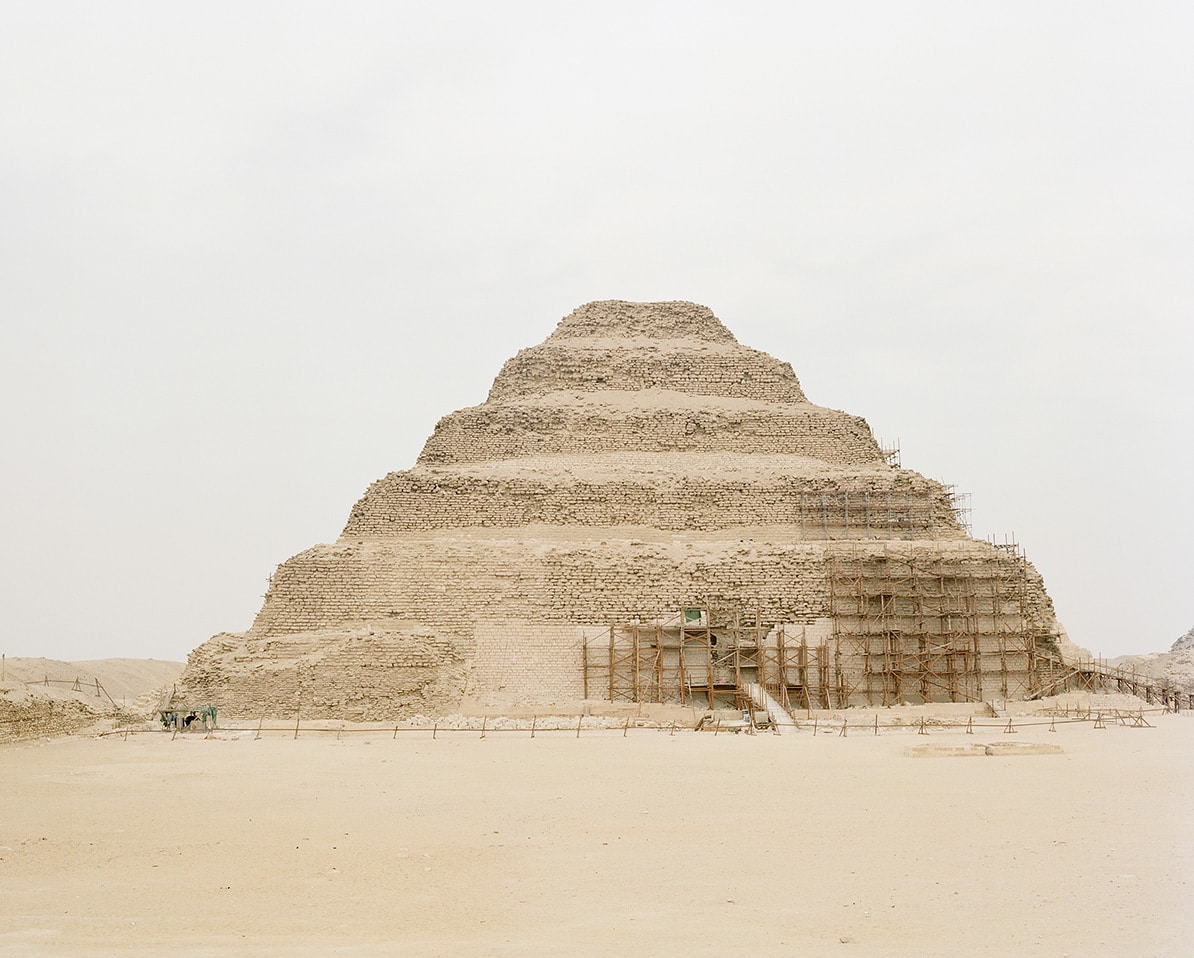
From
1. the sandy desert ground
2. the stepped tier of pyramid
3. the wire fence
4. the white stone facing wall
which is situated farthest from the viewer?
the stepped tier of pyramid


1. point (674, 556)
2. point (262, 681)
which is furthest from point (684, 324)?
point (262, 681)

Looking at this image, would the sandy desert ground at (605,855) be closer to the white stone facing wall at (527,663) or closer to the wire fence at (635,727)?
the wire fence at (635,727)

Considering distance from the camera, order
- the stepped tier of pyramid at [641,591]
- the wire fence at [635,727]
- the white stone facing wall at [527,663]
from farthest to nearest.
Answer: the stepped tier of pyramid at [641,591] < the white stone facing wall at [527,663] < the wire fence at [635,727]

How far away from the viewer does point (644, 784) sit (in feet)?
50.0

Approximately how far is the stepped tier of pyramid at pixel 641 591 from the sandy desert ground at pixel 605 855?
30.6ft

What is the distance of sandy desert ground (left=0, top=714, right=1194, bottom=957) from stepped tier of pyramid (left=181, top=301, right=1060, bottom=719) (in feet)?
30.6

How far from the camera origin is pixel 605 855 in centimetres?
1058

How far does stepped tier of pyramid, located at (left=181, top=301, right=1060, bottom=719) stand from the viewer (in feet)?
91.4

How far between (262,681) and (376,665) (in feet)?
8.69

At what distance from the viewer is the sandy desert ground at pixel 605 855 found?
7.88m

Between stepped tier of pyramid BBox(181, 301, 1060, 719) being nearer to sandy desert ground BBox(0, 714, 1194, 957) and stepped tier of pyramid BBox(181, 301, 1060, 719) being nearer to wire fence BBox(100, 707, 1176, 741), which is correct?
wire fence BBox(100, 707, 1176, 741)

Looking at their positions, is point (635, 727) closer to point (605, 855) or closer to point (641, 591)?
point (641, 591)

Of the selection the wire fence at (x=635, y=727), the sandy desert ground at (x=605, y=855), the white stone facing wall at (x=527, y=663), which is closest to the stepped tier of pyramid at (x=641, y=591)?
the white stone facing wall at (x=527, y=663)

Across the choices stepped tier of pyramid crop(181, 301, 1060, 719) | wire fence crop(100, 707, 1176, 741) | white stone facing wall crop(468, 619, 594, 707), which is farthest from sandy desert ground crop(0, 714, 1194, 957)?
stepped tier of pyramid crop(181, 301, 1060, 719)
